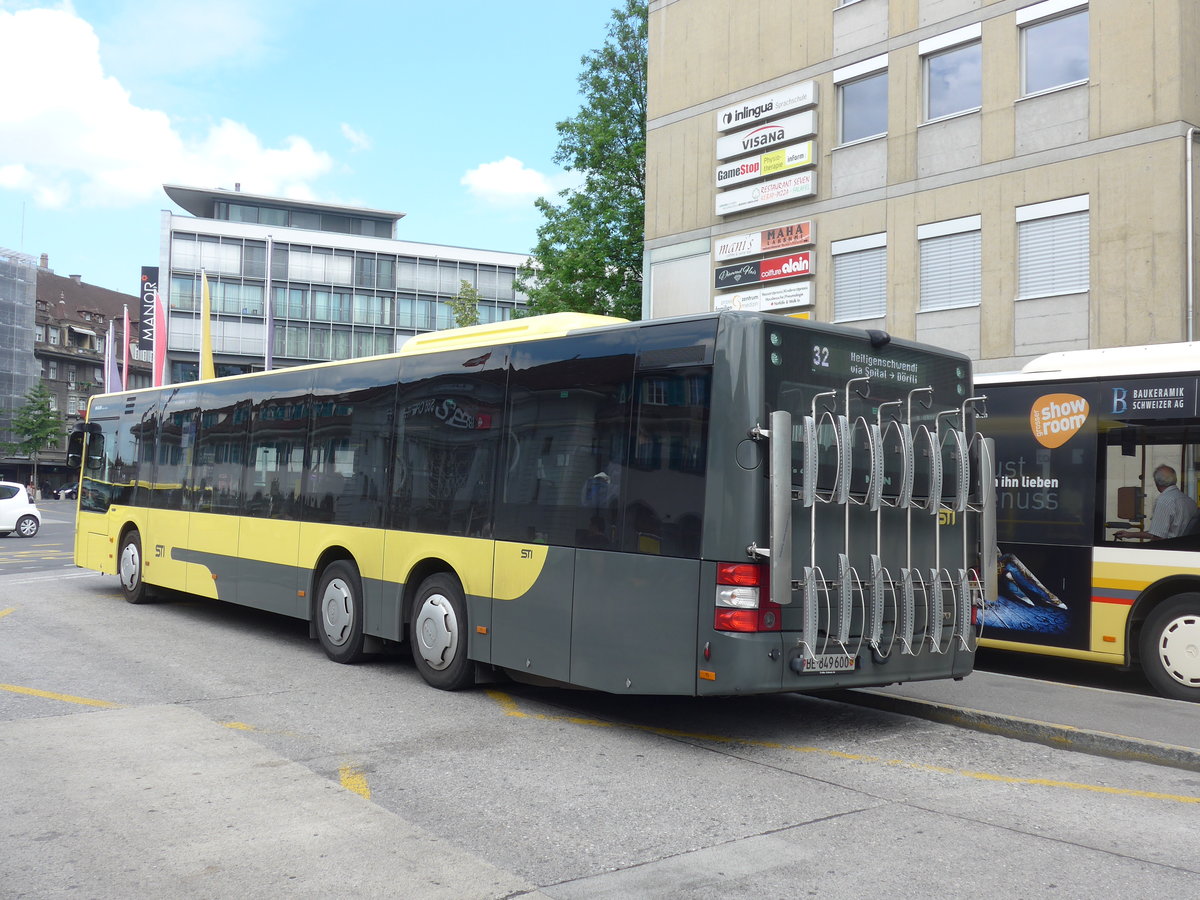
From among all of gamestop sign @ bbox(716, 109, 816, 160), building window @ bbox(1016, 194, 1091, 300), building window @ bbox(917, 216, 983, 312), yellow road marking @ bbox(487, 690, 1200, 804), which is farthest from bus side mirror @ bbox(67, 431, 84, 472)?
building window @ bbox(1016, 194, 1091, 300)

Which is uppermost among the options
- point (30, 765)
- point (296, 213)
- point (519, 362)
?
point (296, 213)

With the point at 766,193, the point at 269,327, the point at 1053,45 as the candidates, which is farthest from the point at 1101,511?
the point at 269,327

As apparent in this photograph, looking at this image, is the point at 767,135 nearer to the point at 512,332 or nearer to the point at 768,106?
the point at 768,106

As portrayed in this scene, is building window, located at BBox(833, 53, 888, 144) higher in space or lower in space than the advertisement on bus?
higher

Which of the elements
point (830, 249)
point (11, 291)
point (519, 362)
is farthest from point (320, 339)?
point (519, 362)

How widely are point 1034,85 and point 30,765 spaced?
1947 centimetres

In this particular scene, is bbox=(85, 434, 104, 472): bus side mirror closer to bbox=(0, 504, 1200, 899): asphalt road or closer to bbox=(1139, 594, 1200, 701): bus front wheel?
bbox=(0, 504, 1200, 899): asphalt road

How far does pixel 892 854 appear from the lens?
5078mm

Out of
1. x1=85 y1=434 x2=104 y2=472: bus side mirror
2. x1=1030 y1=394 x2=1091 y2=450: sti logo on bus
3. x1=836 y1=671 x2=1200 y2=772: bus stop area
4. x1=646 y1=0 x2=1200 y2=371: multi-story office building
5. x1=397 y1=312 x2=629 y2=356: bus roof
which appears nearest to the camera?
x1=836 y1=671 x2=1200 y2=772: bus stop area

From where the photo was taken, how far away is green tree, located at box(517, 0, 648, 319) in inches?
1246

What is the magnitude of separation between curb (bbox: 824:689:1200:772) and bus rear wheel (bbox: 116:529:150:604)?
10262 millimetres

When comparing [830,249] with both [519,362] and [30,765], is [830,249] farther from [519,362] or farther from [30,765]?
[30,765]

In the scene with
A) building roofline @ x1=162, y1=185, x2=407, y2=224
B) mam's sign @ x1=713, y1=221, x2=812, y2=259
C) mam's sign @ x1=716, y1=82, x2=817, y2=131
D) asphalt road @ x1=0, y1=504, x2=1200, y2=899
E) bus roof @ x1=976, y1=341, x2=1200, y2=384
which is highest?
building roofline @ x1=162, y1=185, x2=407, y2=224

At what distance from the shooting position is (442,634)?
9.09m
